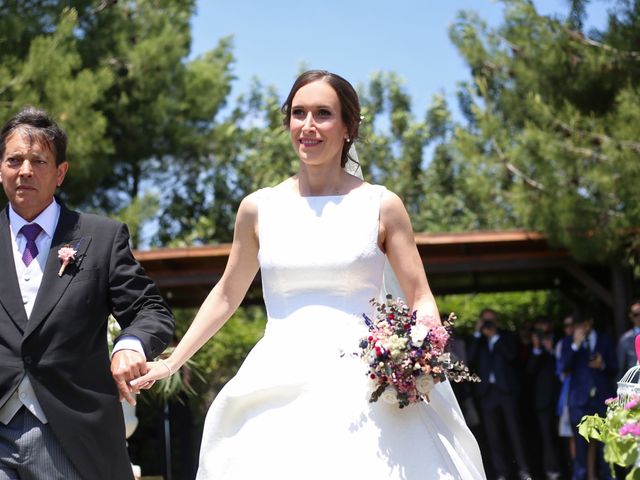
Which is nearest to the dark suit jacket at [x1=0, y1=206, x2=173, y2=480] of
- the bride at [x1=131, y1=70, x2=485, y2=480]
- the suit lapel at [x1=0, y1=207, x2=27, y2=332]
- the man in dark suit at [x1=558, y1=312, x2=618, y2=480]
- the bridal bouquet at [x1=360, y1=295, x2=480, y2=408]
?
the suit lapel at [x1=0, y1=207, x2=27, y2=332]

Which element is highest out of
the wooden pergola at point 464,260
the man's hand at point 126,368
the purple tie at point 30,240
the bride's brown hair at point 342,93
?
the bride's brown hair at point 342,93

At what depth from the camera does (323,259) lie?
457 cm

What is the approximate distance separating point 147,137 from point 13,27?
6959mm

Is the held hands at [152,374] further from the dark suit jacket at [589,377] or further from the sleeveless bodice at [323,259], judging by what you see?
the dark suit jacket at [589,377]

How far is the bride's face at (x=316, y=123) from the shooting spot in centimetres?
469

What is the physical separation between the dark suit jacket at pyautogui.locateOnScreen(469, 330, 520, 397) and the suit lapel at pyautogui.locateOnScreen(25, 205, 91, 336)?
32.7 ft

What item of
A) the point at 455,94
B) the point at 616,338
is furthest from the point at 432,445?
the point at 455,94

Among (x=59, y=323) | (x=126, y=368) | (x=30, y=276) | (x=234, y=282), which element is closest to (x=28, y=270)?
(x=30, y=276)

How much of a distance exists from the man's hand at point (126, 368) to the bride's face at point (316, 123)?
1.17m

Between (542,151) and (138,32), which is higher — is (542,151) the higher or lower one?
the lower one

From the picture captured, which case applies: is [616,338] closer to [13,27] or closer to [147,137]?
[13,27]

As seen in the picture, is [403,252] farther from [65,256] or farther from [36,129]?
[36,129]

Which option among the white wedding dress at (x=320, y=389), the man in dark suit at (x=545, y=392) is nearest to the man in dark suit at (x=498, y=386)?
the man in dark suit at (x=545, y=392)

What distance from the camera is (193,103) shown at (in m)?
24.2
